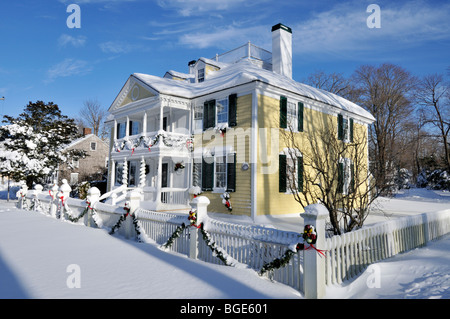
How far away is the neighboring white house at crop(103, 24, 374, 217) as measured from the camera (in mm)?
11930

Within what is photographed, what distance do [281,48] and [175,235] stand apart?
1351 centimetres

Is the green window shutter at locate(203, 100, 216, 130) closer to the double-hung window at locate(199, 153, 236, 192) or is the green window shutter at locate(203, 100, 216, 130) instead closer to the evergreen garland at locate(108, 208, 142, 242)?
the double-hung window at locate(199, 153, 236, 192)

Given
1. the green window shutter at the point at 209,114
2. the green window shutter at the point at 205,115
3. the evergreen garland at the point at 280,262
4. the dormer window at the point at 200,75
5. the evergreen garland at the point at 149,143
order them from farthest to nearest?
the dormer window at the point at 200,75
the green window shutter at the point at 205,115
the evergreen garland at the point at 149,143
the green window shutter at the point at 209,114
the evergreen garland at the point at 280,262

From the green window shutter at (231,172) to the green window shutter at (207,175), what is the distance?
0.93 m

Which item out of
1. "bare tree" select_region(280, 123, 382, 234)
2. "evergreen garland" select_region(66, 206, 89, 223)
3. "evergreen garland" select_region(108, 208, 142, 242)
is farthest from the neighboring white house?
"evergreen garland" select_region(108, 208, 142, 242)

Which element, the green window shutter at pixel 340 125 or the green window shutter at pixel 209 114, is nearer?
the green window shutter at pixel 209 114

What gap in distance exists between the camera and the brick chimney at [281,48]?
1650cm

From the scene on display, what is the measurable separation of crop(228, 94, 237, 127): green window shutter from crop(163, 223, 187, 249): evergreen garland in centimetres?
665

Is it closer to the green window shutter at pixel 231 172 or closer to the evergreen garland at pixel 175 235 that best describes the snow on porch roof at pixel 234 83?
Result: the green window shutter at pixel 231 172

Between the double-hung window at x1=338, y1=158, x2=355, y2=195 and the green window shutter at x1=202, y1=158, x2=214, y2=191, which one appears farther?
the green window shutter at x1=202, y1=158, x2=214, y2=191

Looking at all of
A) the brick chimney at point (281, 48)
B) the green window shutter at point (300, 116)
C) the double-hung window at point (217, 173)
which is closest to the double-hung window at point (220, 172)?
the double-hung window at point (217, 173)

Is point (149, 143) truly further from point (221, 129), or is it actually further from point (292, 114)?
point (292, 114)

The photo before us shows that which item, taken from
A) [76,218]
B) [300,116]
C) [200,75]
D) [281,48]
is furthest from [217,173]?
[281,48]
